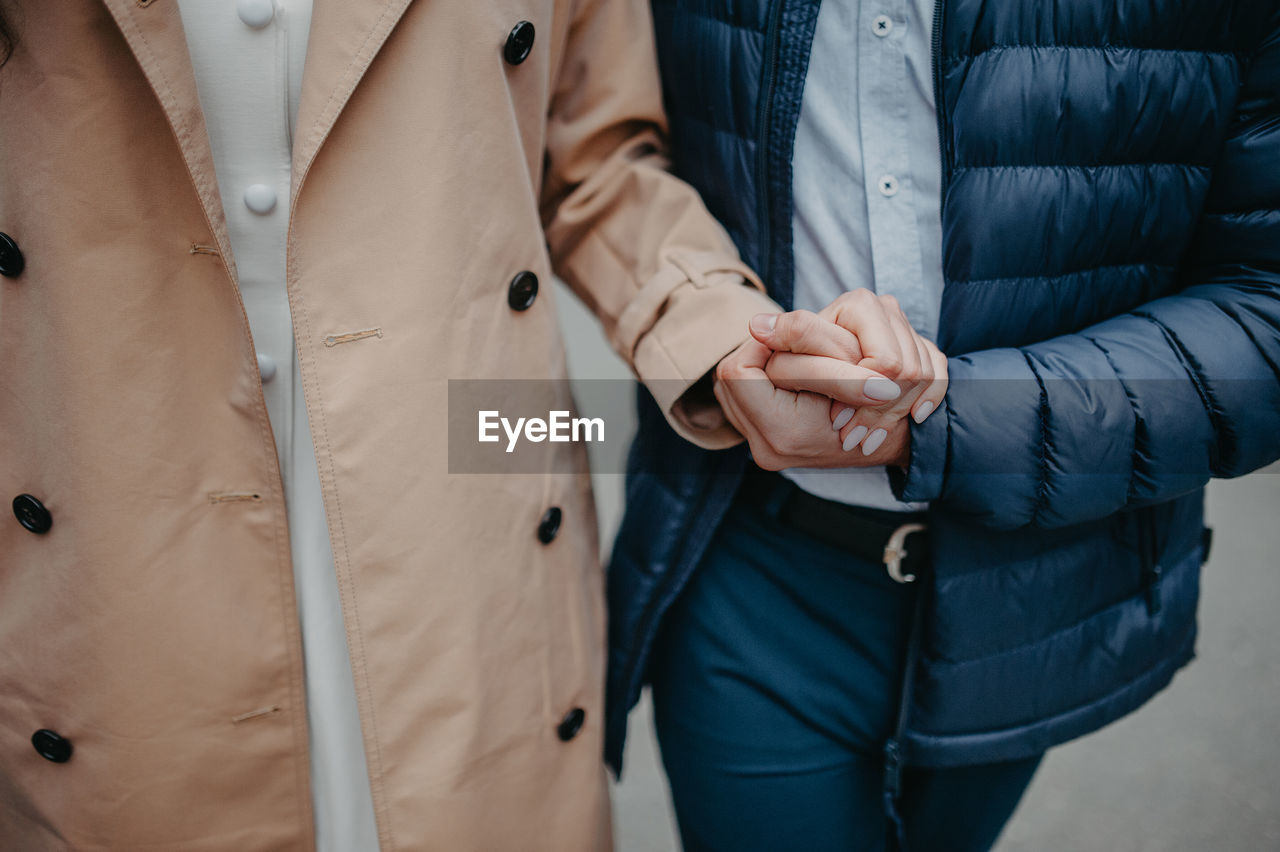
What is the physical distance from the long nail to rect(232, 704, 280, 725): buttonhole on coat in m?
0.73

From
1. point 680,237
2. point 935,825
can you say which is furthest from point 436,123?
point 935,825

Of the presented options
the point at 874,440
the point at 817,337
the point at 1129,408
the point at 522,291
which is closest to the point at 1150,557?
the point at 1129,408

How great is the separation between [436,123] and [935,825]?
1.16 metres

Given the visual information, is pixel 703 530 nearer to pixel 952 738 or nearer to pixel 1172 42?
pixel 952 738

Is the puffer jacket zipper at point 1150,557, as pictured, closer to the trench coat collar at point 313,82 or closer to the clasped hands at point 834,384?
the clasped hands at point 834,384

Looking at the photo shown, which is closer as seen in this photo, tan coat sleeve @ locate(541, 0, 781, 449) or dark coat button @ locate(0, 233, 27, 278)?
dark coat button @ locate(0, 233, 27, 278)

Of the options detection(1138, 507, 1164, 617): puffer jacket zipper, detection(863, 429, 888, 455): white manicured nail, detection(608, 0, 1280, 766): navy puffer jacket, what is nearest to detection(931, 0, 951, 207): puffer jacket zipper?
detection(608, 0, 1280, 766): navy puffer jacket

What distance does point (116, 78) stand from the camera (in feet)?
2.93

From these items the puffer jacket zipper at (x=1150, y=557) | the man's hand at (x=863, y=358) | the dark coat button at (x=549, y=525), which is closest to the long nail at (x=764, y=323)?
the man's hand at (x=863, y=358)

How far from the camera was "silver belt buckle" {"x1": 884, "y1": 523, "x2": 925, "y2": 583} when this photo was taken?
1.16m

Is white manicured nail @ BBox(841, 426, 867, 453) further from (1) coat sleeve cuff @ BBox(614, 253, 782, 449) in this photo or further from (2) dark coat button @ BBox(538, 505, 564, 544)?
(2) dark coat button @ BBox(538, 505, 564, 544)

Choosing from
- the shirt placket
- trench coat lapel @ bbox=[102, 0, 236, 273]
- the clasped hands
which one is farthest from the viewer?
the shirt placket

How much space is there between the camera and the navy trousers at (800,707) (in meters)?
1.24

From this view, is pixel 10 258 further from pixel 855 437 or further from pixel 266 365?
pixel 855 437
